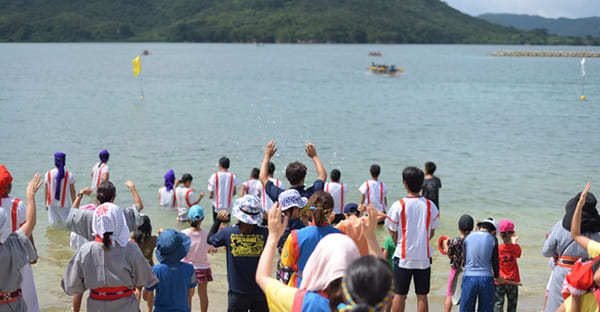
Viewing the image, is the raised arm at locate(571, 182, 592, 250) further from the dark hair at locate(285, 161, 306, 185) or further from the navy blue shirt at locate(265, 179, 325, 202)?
the dark hair at locate(285, 161, 306, 185)

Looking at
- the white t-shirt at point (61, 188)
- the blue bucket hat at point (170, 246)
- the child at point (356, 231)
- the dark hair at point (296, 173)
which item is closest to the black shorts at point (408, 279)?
the dark hair at point (296, 173)

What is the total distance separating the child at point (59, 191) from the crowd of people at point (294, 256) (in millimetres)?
3681

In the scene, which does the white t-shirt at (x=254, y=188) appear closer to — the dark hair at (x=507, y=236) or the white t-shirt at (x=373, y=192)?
the white t-shirt at (x=373, y=192)

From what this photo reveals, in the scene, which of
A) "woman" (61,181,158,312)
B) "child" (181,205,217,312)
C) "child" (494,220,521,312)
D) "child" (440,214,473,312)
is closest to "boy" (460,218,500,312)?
"child" (440,214,473,312)

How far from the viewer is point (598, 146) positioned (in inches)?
1060

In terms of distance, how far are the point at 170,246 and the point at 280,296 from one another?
237 cm

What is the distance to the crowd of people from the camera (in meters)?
3.01

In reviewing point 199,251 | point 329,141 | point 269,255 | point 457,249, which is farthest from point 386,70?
point 269,255

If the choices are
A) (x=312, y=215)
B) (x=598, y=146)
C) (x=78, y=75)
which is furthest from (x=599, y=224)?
(x=78, y=75)

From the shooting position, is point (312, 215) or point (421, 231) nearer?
point (312, 215)

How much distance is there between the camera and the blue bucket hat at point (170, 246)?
5168 mm

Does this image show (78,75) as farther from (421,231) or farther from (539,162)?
(421,231)

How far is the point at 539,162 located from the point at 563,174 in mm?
2017

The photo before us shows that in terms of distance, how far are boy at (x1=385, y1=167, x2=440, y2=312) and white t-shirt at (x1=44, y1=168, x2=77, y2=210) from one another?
6.83 m
